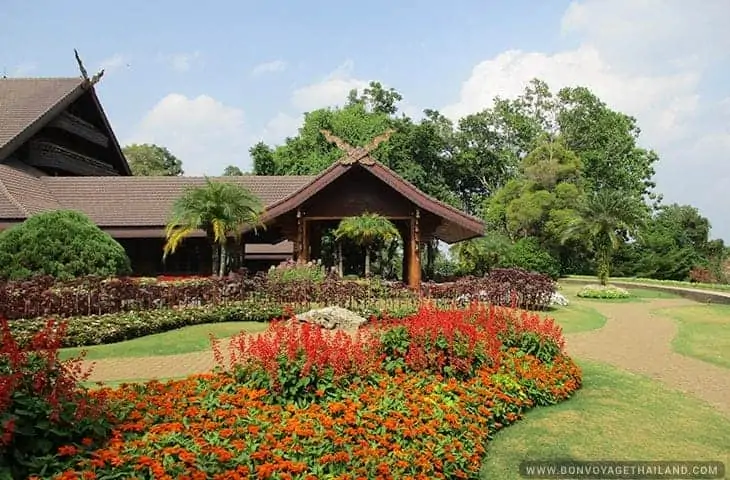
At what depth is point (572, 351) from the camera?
10875 mm

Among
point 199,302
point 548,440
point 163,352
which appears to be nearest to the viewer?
point 548,440

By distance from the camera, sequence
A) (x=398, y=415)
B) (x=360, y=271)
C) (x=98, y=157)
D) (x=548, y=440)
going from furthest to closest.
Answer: (x=98, y=157) → (x=360, y=271) → (x=548, y=440) → (x=398, y=415)

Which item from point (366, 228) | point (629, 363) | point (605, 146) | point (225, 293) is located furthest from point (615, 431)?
point (605, 146)

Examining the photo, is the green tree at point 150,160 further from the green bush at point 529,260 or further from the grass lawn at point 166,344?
the grass lawn at point 166,344

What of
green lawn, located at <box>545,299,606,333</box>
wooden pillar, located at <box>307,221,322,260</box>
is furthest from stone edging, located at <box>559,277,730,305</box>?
wooden pillar, located at <box>307,221,322,260</box>

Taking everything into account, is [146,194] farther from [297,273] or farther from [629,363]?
[629,363]

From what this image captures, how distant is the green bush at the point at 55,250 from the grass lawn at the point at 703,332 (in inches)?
508

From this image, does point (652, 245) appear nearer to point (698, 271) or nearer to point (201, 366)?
point (698, 271)

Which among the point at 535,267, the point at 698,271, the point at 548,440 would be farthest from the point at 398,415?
the point at 698,271

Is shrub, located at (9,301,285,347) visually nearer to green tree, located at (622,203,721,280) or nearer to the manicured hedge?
the manicured hedge

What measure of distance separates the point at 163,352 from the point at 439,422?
6.46 m

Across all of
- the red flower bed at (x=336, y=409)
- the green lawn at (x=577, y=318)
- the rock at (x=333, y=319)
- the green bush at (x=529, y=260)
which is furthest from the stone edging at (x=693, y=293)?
the red flower bed at (x=336, y=409)

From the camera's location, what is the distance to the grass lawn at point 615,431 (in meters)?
5.48

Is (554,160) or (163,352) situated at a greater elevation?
(554,160)
